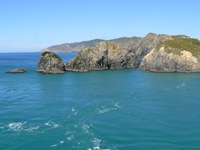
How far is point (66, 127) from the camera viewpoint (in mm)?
70500

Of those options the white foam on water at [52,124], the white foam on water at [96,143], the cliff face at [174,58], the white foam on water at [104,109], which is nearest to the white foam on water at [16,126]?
the white foam on water at [52,124]

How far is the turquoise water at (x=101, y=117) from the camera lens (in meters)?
60.9

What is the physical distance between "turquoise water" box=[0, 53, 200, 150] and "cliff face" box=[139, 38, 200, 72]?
52.1 m

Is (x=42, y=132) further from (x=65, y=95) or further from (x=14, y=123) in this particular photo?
(x=65, y=95)

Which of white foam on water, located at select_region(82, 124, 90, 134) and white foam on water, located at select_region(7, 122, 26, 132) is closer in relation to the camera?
white foam on water, located at select_region(82, 124, 90, 134)

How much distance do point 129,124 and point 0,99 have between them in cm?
5250

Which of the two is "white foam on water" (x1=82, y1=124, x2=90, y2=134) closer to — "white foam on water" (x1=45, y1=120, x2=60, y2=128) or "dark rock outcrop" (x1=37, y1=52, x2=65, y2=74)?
"white foam on water" (x1=45, y1=120, x2=60, y2=128)

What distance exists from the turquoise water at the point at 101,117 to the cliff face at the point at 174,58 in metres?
52.1

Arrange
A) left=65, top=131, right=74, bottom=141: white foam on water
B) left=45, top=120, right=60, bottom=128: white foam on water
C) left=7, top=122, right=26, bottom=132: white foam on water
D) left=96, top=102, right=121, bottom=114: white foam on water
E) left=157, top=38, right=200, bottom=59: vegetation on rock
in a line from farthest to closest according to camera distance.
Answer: left=157, top=38, right=200, bottom=59: vegetation on rock < left=96, top=102, right=121, bottom=114: white foam on water < left=45, top=120, right=60, bottom=128: white foam on water < left=7, top=122, right=26, bottom=132: white foam on water < left=65, top=131, right=74, bottom=141: white foam on water

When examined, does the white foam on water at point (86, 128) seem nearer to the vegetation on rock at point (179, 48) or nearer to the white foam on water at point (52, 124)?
the white foam on water at point (52, 124)

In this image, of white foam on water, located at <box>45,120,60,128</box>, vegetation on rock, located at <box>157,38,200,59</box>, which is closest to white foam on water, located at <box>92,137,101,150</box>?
white foam on water, located at <box>45,120,60,128</box>

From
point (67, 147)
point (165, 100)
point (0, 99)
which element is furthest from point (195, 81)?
point (67, 147)

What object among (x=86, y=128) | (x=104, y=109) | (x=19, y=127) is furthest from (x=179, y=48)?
(x=19, y=127)

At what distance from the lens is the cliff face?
18075 cm
